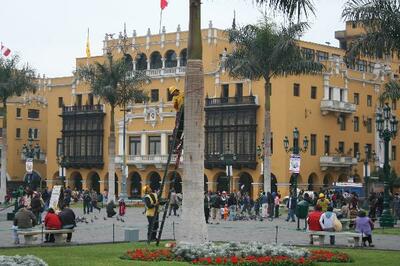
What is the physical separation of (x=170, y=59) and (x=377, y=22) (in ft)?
155

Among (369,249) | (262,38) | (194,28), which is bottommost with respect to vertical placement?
(369,249)

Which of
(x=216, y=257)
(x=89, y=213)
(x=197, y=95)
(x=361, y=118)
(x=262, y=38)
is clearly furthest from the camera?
(x=361, y=118)

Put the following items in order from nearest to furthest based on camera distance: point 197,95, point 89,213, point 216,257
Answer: point 216,257
point 197,95
point 89,213

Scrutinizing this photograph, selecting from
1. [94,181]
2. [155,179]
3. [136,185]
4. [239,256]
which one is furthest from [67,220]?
[94,181]

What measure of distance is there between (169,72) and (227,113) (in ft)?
26.5

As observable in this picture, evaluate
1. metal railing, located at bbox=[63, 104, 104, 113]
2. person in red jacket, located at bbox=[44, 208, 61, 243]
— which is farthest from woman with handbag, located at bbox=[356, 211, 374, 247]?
metal railing, located at bbox=[63, 104, 104, 113]

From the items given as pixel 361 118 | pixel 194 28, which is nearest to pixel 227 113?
pixel 361 118

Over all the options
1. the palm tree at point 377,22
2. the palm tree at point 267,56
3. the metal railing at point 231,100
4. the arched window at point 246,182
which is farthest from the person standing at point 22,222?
the arched window at point 246,182

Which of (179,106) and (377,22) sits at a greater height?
(377,22)

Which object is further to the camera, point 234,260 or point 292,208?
point 292,208

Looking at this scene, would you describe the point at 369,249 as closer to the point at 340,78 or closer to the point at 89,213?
the point at 89,213

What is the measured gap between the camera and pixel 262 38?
45250 millimetres

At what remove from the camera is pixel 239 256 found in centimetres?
1783

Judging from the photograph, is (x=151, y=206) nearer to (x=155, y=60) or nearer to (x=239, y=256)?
(x=239, y=256)
